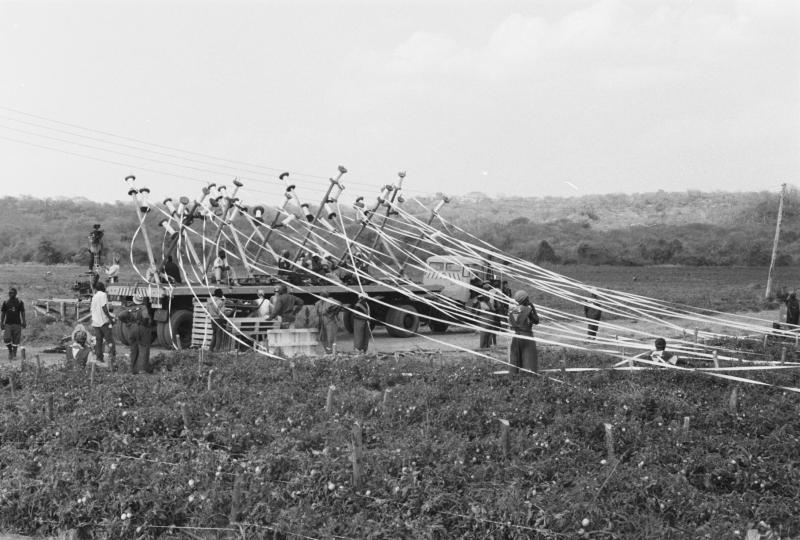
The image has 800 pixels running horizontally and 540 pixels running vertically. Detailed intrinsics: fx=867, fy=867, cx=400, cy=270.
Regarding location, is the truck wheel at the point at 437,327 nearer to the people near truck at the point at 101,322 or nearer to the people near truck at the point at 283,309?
the people near truck at the point at 283,309

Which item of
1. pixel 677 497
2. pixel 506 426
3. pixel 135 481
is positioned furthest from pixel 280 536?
pixel 677 497

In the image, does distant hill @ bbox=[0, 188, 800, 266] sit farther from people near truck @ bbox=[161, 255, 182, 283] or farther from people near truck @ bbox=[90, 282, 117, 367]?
people near truck @ bbox=[90, 282, 117, 367]

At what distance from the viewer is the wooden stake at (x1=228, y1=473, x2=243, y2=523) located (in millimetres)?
8164

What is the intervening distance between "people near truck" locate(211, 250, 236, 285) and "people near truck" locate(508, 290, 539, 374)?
922 centimetres

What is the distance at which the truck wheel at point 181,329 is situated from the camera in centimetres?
1964

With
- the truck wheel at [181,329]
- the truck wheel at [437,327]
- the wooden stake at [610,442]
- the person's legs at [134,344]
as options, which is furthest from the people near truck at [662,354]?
the truck wheel at [437,327]

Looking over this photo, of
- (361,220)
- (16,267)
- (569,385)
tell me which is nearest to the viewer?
(569,385)

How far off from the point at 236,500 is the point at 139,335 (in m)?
7.61

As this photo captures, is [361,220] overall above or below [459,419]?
above

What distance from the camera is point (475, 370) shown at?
578 inches

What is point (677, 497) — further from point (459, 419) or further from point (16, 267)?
point (16, 267)

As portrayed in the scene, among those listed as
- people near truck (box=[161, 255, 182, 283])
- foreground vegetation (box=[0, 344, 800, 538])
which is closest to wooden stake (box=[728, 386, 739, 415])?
foreground vegetation (box=[0, 344, 800, 538])

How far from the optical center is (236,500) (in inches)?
326

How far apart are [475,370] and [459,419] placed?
361cm
